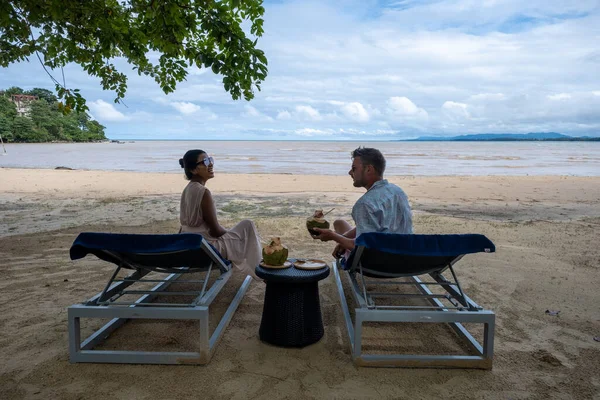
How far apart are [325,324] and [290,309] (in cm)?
60

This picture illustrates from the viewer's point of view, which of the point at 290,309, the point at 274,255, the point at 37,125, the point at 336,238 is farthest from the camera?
the point at 37,125

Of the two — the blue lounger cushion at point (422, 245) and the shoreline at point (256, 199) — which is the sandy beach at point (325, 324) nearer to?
the shoreline at point (256, 199)

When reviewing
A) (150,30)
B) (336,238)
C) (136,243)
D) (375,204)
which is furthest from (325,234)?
(150,30)

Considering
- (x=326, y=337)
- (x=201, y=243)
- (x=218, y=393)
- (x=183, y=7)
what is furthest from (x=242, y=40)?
(x=218, y=393)

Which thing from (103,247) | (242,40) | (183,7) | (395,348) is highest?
(183,7)

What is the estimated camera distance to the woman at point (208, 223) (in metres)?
4.13

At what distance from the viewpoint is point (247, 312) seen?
3.97 meters

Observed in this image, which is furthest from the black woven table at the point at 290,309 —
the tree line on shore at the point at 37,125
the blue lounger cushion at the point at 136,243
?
the tree line on shore at the point at 37,125

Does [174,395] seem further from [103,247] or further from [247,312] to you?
[247,312]

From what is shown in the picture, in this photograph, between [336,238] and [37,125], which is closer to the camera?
[336,238]

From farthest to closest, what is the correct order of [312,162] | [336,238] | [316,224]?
[312,162], [316,224], [336,238]

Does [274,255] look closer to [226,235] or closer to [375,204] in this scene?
[375,204]

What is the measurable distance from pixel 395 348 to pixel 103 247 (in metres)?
2.25

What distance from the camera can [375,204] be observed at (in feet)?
11.4
